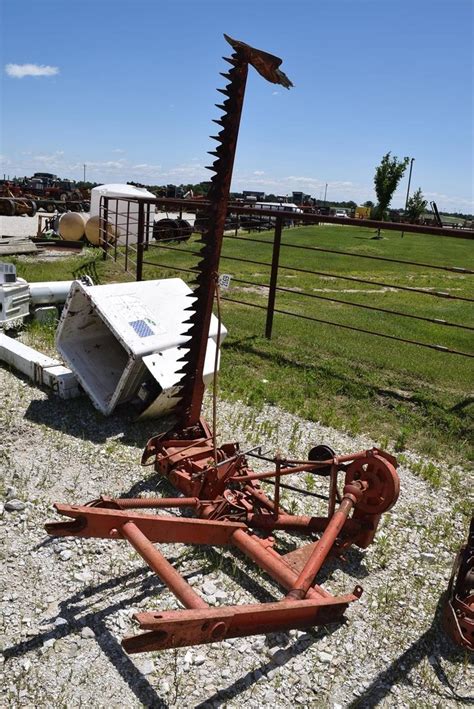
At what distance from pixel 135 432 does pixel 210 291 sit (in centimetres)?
161

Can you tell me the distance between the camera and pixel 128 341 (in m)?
4.93

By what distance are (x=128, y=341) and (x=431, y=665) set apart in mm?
3177

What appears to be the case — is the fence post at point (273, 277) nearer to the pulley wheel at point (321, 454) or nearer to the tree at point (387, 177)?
the pulley wheel at point (321, 454)

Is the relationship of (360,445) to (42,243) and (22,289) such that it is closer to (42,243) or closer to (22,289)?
(22,289)

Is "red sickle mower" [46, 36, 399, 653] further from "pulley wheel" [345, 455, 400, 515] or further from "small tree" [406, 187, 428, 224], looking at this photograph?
"small tree" [406, 187, 428, 224]

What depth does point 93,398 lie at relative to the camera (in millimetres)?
5332

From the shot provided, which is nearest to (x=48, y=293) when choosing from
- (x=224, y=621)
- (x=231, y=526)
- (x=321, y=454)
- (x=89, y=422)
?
(x=89, y=422)

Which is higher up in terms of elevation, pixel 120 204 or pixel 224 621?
pixel 120 204

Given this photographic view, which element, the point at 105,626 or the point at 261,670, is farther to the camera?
the point at 105,626

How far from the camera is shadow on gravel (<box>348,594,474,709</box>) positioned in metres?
2.80

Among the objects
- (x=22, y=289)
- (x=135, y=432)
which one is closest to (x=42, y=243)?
(x=22, y=289)

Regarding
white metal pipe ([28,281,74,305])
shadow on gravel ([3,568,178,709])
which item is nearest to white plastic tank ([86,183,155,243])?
white metal pipe ([28,281,74,305])

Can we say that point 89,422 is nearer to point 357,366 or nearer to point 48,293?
point 48,293

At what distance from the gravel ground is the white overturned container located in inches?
27.1
